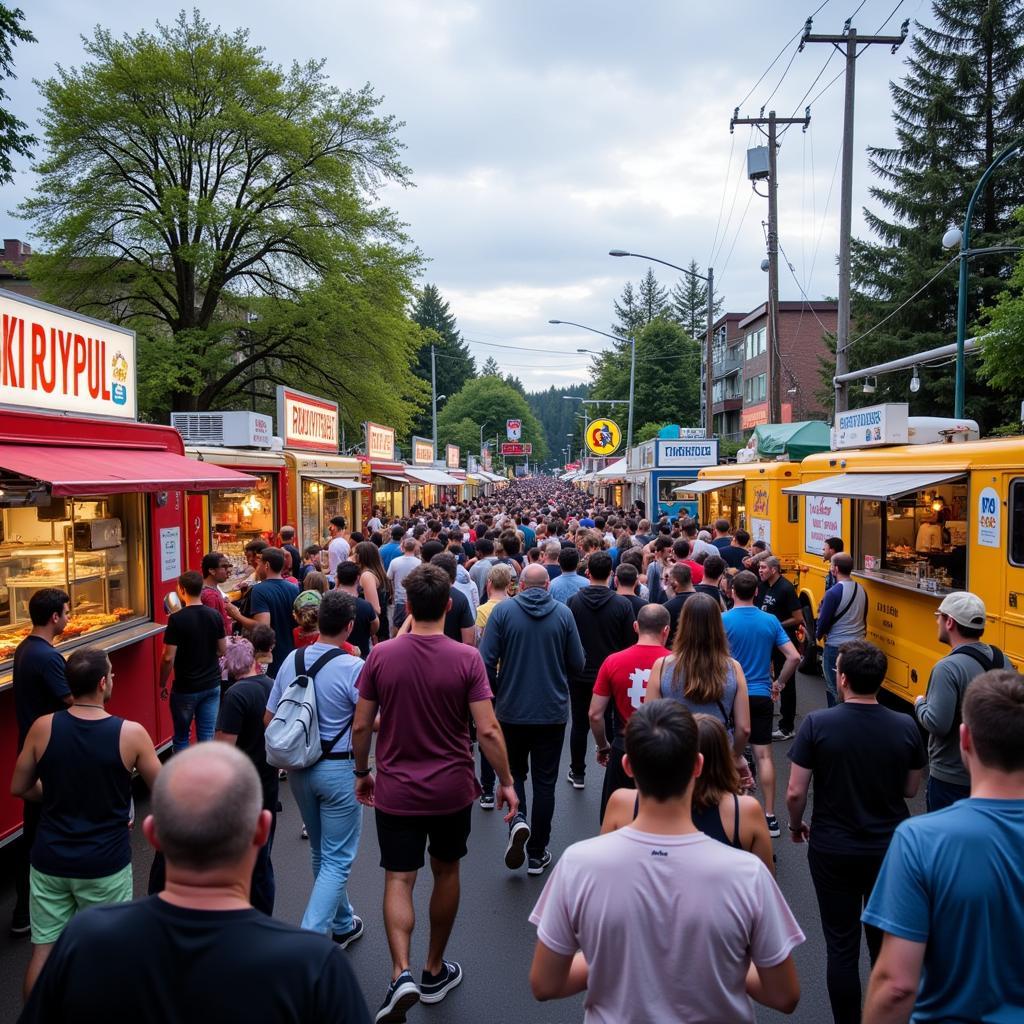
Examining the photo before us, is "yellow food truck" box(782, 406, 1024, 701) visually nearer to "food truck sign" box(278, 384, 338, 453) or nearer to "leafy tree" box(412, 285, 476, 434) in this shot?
"food truck sign" box(278, 384, 338, 453)

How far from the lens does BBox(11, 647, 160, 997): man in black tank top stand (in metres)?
3.56

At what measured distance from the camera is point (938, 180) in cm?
2912

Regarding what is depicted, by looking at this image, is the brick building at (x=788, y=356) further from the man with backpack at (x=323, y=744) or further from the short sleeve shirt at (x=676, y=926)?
the short sleeve shirt at (x=676, y=926)

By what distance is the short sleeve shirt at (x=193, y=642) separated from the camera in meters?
6.21

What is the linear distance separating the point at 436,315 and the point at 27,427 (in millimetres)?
86261

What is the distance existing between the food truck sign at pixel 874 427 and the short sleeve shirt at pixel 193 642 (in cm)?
734

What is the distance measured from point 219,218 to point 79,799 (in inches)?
962

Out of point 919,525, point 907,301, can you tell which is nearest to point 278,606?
point 919,525

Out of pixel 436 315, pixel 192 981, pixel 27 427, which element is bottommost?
pixel 192 981

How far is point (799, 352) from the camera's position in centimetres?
4806

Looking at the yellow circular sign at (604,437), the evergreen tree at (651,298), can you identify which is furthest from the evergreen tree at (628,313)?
the yellow circular sign at (604,437)

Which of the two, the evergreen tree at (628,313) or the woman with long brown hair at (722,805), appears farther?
the evergreen tree at (628,313)

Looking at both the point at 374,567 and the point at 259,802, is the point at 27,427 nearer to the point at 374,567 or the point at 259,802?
the point at 374,567

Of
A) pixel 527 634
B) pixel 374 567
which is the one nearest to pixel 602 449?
pixel 374 567
